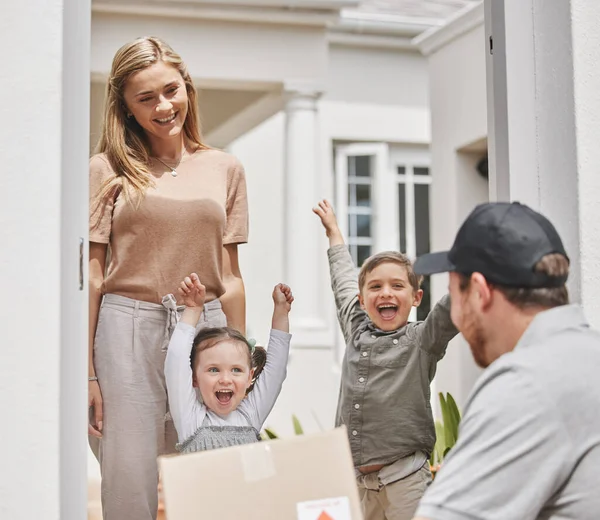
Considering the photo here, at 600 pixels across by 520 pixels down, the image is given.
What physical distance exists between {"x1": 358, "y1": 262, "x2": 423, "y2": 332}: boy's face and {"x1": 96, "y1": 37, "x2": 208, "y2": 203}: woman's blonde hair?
0.78 metres

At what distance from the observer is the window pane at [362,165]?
8328mm

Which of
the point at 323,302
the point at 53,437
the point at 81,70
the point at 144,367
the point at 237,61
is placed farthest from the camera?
the point at 323,302

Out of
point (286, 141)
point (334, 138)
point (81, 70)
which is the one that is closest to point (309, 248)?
point (286, 141)

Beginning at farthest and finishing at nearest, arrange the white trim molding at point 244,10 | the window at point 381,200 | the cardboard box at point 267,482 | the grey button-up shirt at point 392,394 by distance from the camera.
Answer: the window at point 381,200, the white trim molding at point 244,10, the grey button-up shirt at point 392,394, the cardboard box at point 267,482

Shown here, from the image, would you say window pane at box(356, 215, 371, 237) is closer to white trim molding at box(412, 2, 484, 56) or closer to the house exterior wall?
the house exterior wall

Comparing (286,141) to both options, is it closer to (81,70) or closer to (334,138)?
(334,138)

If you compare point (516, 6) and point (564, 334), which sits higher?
point (516, 6)

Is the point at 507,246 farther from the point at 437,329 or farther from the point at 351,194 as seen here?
the point at 351,194

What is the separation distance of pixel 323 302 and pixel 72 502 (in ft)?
19.5

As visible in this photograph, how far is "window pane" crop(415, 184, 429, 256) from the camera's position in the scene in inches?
333

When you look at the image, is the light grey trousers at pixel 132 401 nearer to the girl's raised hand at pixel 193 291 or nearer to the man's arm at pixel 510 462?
the girl's raised hand at pixel 193 291

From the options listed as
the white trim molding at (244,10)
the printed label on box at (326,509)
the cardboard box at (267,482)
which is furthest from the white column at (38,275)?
the white trim molding at (244,10)

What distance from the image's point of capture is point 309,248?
6.50m

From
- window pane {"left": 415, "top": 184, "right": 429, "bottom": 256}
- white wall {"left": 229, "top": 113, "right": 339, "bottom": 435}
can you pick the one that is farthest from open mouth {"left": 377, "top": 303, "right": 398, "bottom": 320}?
window pane {"left": 415, "top": 184, "right": 429, "bottom": 256}
